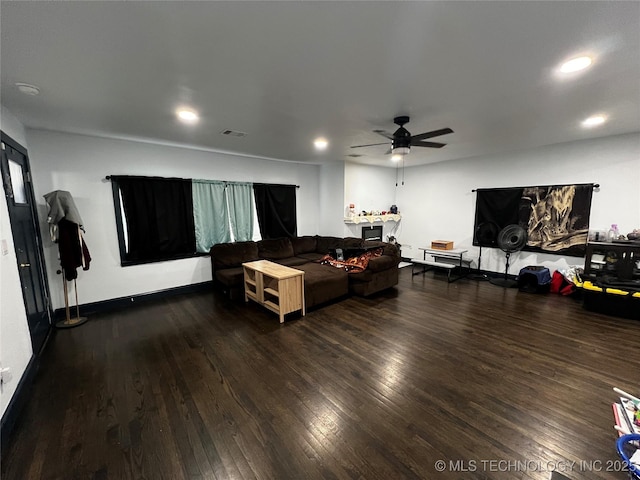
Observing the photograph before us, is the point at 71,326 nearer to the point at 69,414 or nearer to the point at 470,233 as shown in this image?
the point at 69,414

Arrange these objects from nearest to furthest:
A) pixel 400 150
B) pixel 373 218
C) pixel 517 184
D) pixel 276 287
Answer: pixel 400 150, pixel 276 287, pixel 517 184, pixel 373 218

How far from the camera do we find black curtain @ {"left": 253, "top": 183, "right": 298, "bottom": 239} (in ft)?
17.9

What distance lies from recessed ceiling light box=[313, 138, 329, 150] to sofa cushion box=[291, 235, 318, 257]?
2.17m

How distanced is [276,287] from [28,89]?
3.11 metres

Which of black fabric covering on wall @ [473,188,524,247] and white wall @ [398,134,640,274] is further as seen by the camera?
black fabric covering on wall @ [473,188,524,247]

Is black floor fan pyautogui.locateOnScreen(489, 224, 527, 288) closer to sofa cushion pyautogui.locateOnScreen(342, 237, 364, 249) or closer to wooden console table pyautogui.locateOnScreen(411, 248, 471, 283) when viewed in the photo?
wooden console table pyautogui.locateOnScreen(411, 248, 471, 283)

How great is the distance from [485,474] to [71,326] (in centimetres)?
455

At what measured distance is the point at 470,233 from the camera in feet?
18.8

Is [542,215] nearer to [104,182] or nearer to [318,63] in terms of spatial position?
[318,63]

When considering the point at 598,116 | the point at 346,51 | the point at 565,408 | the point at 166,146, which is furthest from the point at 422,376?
the point at 166,146

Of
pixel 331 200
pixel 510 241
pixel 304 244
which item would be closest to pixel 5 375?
pixel 304 244

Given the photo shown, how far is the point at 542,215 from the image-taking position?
4.71 metres

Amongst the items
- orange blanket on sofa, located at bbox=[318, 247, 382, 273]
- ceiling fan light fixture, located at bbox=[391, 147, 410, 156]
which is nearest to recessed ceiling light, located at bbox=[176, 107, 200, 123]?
ceiling fan light fixture, located at bbox=[391, 147, 410, 156]

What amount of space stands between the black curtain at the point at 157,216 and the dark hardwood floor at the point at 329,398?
3.90ft
